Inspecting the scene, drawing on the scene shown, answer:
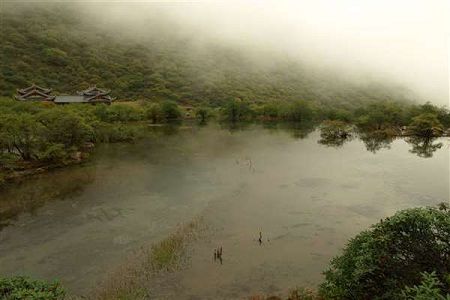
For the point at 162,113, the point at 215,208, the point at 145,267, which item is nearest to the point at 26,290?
the point at 145,267

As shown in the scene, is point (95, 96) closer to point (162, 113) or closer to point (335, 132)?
point (162, 113)

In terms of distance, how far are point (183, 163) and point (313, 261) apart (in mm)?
32061

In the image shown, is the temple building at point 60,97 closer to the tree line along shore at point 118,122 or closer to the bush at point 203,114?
the tree line along shore at point 118,122

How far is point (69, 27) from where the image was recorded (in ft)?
647

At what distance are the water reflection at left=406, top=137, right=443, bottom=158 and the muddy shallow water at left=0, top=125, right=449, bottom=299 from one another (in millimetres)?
2154

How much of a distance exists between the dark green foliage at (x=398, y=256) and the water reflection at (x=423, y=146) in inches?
2142

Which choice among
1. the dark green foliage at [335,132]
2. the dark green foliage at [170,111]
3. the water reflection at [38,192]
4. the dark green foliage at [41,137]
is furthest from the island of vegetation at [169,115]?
the water reflection at [38,192]

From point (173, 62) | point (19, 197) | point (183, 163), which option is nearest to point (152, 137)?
point (183, 163)

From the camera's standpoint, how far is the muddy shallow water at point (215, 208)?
23938 mm

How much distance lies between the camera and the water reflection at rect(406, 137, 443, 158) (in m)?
64.7

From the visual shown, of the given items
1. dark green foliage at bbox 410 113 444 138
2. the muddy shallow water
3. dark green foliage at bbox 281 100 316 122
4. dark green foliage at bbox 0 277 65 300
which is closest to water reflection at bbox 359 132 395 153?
the muddy shallow water

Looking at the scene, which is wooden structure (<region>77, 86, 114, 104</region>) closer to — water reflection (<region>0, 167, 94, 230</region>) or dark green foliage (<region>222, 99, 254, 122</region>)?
dark green foliage (<region>222, 99, 254, 122</region>)

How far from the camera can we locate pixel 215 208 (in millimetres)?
35500

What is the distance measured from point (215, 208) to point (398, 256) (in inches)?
904
